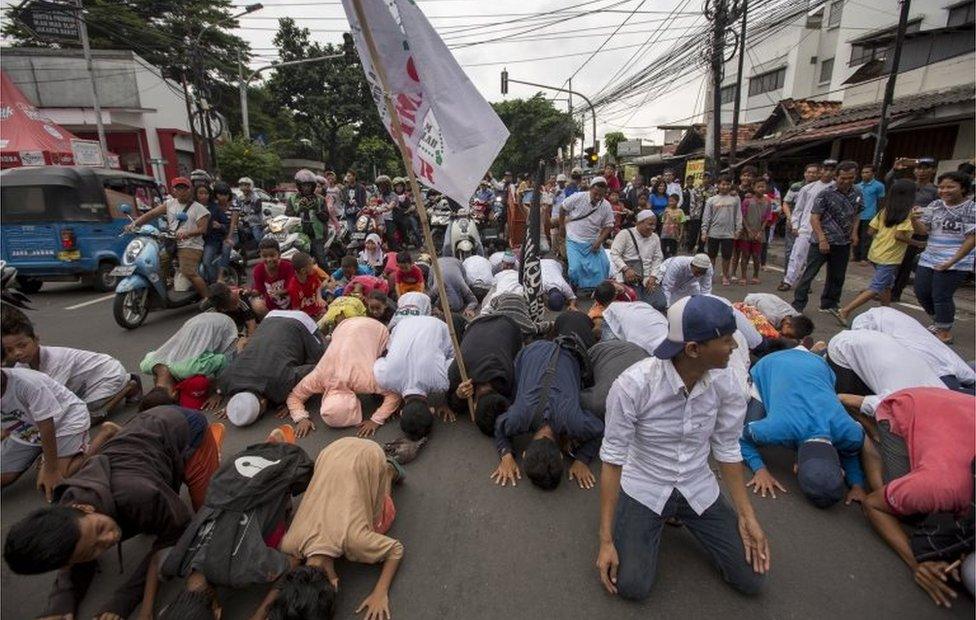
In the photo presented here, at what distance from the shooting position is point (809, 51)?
21266 millimetres

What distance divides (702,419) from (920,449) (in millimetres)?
1154

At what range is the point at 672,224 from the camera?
9.07 metres

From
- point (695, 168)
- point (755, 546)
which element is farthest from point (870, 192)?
point (695, 168)

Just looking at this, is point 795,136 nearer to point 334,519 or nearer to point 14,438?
point 334,519

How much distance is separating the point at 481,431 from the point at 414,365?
71 cm

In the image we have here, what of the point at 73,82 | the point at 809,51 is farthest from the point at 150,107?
the point at 809,51

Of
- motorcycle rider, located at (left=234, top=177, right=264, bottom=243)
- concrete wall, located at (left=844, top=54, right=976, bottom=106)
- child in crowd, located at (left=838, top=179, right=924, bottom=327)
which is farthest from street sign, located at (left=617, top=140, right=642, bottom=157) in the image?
Result: child in crowd, located at (left=838, top=179, right=924, bottom=327)

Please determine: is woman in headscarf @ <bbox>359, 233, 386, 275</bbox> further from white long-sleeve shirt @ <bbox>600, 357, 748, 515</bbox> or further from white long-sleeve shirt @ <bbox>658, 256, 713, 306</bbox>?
white long-sleeve shirt @ <bbox>600, 357, 748, 515</bbox>

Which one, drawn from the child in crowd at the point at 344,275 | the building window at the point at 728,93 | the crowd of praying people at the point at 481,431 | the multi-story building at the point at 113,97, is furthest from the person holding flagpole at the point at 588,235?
the building window at the point at 728,93

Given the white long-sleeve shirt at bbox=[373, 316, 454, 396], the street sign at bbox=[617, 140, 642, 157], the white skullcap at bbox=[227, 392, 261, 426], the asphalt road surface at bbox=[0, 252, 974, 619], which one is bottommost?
the asphalt road surface at bbox=[0, 252, 974, 619]

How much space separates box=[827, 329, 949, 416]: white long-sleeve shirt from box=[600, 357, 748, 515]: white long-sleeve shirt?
49.3 inches

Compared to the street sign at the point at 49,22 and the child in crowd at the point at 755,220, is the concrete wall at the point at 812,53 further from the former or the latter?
the street sign at the point at 49,22

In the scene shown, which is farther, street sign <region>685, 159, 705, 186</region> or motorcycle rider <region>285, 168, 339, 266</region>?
street sign <region>685, 159, 705, 186</region>

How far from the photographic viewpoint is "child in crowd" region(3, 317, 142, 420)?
2734 mm
